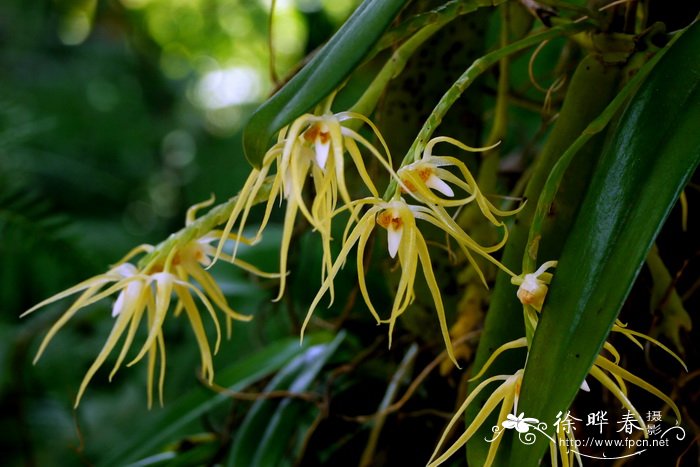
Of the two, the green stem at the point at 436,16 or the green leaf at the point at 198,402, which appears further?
the green leaf at the point at 198,402

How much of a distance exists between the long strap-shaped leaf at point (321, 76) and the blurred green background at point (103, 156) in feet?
1.60

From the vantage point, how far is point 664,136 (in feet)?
0.87

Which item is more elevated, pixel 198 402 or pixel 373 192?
pixel 373 192

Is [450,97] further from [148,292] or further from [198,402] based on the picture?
[198,402]

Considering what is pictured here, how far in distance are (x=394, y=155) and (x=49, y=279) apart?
3.30 ft

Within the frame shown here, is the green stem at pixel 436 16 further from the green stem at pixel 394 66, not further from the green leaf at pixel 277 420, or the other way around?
the green leaf at pixel 277 420

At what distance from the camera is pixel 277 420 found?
0.57m

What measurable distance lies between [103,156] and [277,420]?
1365 millimetres

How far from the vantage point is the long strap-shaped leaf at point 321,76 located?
0.77 ft

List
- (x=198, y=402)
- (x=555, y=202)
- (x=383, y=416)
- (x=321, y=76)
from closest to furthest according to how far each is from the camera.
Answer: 1. (x=321, y=76)
2. (x=555, y=202)
3. (x=383, y=416)
4. (x=198, y=402)

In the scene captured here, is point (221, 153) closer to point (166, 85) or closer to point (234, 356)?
point (166, 85)

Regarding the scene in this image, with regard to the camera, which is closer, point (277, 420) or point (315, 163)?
point (315, 163)

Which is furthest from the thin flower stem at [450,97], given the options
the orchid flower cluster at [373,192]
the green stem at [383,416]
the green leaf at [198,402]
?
the green leaf at [198,402]

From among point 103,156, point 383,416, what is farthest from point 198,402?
point 103,156
